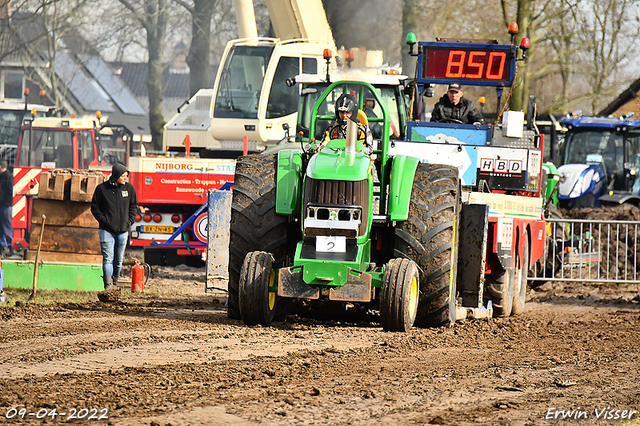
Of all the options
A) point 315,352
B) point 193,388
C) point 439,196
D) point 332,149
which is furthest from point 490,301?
point 193,388

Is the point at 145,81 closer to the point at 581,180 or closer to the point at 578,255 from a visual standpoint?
the point at 581,180

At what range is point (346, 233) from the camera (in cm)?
766

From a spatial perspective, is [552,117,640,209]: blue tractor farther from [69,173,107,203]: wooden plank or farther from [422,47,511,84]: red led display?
[69,173,107,203]: wooden plank

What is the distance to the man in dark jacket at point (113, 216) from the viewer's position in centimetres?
1188

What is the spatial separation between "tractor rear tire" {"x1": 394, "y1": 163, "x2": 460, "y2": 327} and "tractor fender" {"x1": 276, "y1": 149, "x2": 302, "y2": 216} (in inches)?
38.0

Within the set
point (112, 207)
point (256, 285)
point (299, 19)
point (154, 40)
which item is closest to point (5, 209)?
point (299, 19)

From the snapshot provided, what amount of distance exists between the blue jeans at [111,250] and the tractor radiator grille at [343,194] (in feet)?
16.1

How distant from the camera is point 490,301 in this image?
1002 centimetres

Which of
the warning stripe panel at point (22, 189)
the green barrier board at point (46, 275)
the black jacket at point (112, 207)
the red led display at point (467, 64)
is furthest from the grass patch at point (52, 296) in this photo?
the warning stripe panel at point (22, 189)

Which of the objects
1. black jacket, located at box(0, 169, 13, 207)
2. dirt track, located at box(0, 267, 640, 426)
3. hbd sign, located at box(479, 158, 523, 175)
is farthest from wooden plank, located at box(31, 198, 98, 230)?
black jacket, located at box(0, 169, 13, 207)

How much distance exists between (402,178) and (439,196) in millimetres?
372

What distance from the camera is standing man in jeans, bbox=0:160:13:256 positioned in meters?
19.8

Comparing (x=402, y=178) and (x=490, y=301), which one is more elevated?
(x=402, y=178)

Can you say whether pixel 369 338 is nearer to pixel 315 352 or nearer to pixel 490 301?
pixel 315 352
